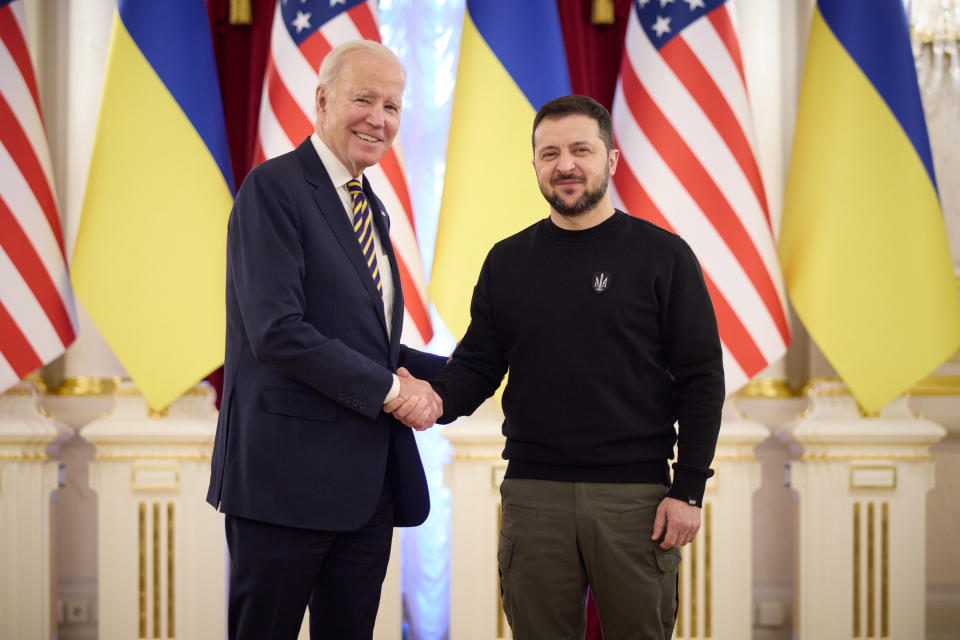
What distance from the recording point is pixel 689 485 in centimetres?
175

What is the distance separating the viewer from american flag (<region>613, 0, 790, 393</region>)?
2818 mm

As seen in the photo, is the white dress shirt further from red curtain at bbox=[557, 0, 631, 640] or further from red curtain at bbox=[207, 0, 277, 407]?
red curtain at bbox=[557, 0, 631, 640]

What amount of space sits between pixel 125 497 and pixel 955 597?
10.7 feet

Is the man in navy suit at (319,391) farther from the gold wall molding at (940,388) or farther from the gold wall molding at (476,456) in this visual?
the gold wall molding at (940,388)

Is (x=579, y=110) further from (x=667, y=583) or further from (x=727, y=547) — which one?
(x=727, y=547)

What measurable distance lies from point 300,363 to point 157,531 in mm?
1688

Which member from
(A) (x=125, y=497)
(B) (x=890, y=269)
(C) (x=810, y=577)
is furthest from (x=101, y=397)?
(B) (x=890, y=269)

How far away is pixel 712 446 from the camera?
1771 mm

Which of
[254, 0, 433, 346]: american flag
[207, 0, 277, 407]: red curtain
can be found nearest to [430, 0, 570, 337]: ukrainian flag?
[254, 0, 433, 346]: american flag

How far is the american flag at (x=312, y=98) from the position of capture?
2785 mm

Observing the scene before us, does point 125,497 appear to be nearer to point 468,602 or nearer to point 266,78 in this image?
point 468,602

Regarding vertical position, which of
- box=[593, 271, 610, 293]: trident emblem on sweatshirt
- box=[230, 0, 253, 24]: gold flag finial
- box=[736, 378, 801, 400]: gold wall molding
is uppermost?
box=[230, 0, 253, 24]: gold flag finial

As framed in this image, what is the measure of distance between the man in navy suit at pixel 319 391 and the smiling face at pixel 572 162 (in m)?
0.38

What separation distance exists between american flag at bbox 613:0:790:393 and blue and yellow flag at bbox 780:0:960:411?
0.58ft
